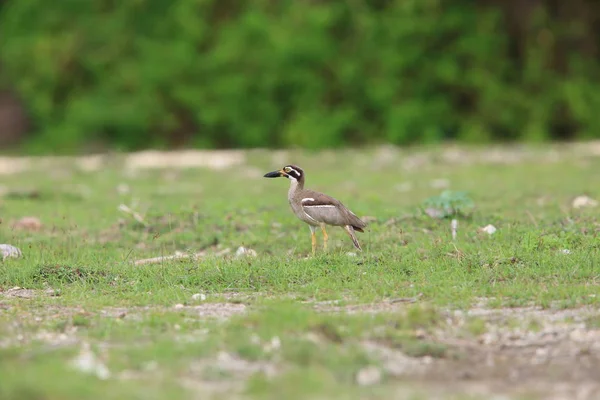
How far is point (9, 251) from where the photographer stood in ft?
34.8

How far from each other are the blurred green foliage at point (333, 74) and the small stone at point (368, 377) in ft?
65.7

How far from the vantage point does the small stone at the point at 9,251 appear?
10.5m

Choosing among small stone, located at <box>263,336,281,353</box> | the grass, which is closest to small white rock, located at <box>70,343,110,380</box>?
the grass

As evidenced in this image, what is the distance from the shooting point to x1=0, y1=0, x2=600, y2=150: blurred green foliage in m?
26.7

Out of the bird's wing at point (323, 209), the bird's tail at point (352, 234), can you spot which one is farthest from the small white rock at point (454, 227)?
the bird's wing at point (323, 209)

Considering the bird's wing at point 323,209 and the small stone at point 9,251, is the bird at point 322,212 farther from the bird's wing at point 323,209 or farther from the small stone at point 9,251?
the small stone at point 9,251

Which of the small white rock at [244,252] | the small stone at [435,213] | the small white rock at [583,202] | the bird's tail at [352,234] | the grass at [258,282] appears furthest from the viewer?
the small white rock at [583,202]

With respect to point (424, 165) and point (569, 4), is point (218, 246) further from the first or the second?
point (569, 4)

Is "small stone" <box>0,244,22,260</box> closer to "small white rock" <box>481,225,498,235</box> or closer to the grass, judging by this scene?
the grass

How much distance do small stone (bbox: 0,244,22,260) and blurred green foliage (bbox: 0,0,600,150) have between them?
16.1 meters

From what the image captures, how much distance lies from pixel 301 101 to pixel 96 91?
18.5 feet

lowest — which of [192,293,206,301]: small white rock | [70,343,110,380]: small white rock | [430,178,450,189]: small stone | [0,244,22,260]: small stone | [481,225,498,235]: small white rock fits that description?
[0,244,22,260]: small stone

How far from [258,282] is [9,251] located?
113 inches

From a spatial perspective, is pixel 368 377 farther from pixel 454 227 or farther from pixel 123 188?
pixel 123 188
